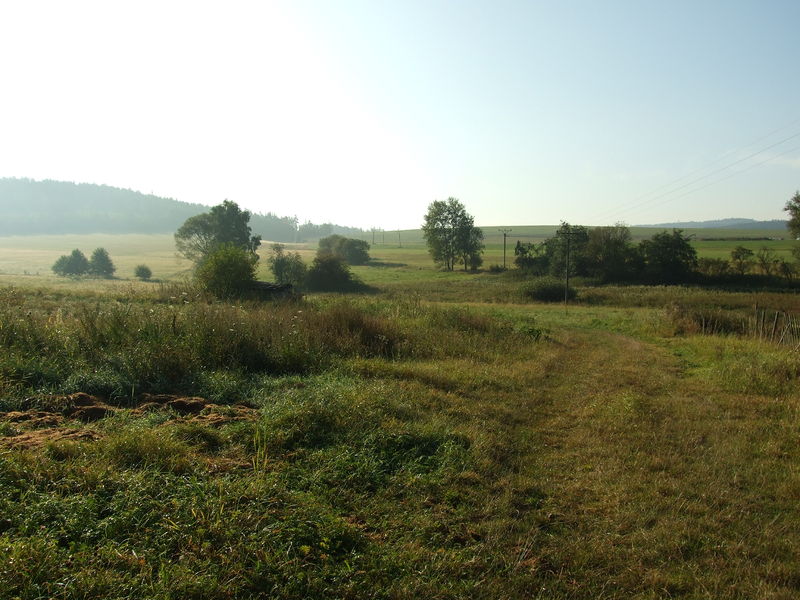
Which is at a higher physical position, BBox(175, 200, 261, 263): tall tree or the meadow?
BBox(175, 200, 261, 263): tall tree

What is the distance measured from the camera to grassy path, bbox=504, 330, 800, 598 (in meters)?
3.73

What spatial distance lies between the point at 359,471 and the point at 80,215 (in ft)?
642

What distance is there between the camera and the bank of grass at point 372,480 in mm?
3369

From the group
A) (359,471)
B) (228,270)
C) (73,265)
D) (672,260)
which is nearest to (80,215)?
(73,265)

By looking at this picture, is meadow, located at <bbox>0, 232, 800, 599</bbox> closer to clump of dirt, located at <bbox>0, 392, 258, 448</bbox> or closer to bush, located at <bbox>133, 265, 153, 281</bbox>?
clump of dirt, located at <bbox>0, 392, 258, 448</bbox>

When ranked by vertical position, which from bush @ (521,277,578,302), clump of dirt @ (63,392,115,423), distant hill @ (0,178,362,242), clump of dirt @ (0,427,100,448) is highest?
distant hill @ (0,178,362,242)

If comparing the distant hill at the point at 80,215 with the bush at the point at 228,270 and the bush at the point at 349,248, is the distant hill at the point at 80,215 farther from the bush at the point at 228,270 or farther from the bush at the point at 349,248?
the bush at the point at 228,270

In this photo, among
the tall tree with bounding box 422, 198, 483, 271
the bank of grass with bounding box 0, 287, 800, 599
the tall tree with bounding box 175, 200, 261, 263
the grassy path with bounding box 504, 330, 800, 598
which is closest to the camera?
the bank of grass with bounding box 0, 287, 800, 599

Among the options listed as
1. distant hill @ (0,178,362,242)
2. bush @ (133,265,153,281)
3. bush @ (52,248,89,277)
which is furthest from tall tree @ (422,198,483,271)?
distant hill @ (0,178,362,242)

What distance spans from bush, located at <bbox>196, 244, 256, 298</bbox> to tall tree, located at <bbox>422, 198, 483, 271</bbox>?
174 ft

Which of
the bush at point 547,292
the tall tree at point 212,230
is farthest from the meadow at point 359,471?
the tall tree at point 212,230

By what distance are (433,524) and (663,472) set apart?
3051 millimetres

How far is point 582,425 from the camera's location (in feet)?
24.1

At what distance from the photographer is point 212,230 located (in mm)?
67250
